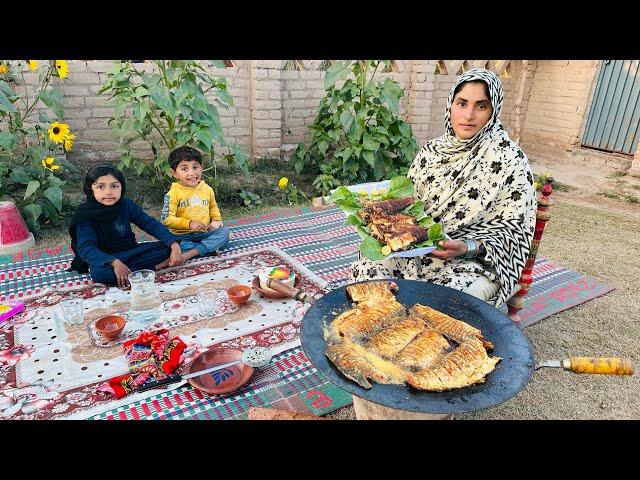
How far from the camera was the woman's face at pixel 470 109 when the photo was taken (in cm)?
279

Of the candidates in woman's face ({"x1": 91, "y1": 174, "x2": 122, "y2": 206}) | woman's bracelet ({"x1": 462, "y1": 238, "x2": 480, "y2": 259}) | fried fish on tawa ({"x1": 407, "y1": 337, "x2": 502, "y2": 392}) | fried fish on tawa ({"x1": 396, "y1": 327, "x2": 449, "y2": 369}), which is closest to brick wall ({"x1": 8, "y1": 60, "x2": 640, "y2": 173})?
woman's face ({"x1": 91, "y1": 174, "x2": 122, "y2": 206})

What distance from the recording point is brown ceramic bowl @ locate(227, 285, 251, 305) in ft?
11.4

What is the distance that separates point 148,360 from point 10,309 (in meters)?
1.38

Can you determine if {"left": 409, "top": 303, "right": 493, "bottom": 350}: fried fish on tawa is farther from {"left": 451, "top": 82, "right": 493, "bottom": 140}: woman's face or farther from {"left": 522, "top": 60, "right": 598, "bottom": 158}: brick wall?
{"left": 522, "top": 60, "right": 598, "bottom": 158}: brick wall

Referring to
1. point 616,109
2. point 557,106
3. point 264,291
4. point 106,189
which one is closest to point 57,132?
point 106,189

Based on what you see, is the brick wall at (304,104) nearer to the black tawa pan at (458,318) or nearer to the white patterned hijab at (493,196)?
the white patterned hijab at (493,196)

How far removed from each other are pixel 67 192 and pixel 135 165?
0.89m

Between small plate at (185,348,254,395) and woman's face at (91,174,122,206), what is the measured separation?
1.74 metres

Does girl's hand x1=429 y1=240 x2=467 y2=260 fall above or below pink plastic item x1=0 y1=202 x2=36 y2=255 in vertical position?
above

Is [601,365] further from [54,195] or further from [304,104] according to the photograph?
[304,104]

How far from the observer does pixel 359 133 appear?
660cm

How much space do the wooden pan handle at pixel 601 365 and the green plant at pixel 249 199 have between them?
471 centimetres

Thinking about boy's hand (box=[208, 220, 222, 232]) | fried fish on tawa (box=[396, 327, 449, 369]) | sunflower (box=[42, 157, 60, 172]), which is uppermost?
sunflower (box=[42, 157, 60, 172])

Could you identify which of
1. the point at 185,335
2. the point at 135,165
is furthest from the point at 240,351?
the point at 135,165
